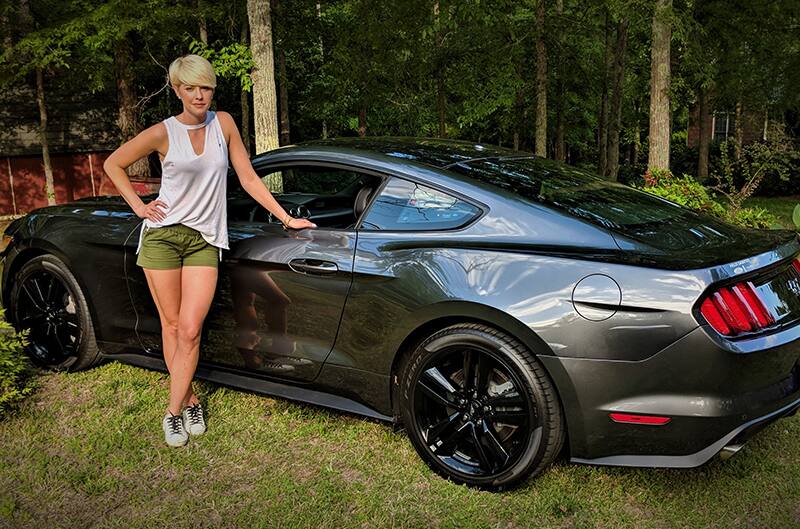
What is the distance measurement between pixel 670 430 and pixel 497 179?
4.29ft

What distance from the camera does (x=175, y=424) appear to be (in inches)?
150

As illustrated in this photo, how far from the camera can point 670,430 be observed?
2.82 m

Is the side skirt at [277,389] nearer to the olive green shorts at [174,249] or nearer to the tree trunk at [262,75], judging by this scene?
the olive green shorts at [174,249]

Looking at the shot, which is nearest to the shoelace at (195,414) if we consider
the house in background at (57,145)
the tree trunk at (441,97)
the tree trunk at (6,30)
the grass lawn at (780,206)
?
the grass lawn at (780,206)

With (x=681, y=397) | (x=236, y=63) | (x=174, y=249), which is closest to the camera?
(x=681, y=397)

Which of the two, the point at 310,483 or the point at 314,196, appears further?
the point at 314,196

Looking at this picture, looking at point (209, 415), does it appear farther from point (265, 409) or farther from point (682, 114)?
point (682, 114)

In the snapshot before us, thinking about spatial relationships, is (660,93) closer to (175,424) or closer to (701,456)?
(701,456)

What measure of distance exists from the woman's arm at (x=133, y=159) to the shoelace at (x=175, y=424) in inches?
41.5

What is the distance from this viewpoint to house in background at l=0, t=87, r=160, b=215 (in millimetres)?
19766

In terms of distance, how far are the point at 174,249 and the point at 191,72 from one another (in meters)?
0.85

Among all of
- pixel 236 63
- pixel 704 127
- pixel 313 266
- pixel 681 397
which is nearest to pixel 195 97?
pixel 313 266

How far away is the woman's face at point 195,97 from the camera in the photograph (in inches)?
135

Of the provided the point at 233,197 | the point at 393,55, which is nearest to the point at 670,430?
the point at 233,197
